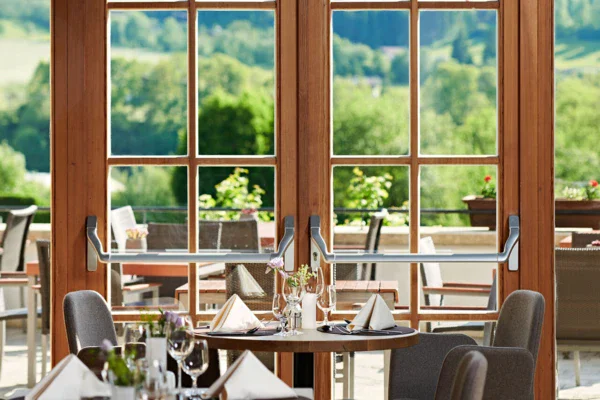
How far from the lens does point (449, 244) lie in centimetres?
400

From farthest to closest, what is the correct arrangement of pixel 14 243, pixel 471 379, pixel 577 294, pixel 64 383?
pixel 14 243, pixel 577 294, pixel 64 383, pixel 471 379

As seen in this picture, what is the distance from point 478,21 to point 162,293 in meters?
1.66

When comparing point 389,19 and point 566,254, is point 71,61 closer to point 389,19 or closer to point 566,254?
point 389,19

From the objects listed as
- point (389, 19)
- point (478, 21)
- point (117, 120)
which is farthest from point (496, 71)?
point (117, 120)

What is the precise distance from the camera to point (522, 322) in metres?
3.44

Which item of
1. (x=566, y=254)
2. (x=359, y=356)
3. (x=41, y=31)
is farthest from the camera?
(x=41, y=31)

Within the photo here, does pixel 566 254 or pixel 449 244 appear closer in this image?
pixel 449 244

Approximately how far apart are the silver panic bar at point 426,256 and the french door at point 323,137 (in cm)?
4

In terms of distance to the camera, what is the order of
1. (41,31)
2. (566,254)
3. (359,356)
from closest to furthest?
(359,356) → (566,254) → (41,31)

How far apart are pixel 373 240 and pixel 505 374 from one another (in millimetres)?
1049

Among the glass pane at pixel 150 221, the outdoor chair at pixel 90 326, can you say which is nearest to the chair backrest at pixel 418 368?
the outdoor chair at pixel 90 326

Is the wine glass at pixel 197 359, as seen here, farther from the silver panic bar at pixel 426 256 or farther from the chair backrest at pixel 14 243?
the chair backrest at pixel 14 243

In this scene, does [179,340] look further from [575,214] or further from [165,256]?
[575,214]

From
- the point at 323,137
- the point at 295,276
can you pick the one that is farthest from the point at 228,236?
the point at 295,276
